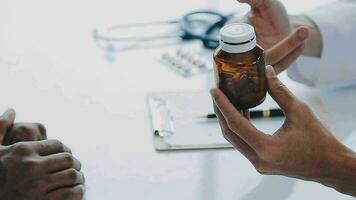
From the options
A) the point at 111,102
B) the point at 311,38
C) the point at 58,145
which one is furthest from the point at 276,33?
the point at 58,145

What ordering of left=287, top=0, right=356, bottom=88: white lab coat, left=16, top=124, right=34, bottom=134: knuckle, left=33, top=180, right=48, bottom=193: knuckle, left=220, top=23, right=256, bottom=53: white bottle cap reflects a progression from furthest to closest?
left=287, top=0, right=356, bottom=88: white lab coat → left=16, top=124, right=34, bottom=134: knuckle → left=33, top=180, right=48, bottom=193: knuckle → left=220, top=23, right=256, bottom=53: white bottle cap

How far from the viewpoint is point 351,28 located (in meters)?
1.23

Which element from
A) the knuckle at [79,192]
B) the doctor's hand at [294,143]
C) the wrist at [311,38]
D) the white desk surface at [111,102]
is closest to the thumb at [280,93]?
the doctor's hand at [294,143]

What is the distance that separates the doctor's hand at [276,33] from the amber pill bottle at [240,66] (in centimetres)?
27

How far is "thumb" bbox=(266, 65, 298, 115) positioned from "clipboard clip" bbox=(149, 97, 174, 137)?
0.31 m

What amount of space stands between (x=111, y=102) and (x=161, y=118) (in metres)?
0.12

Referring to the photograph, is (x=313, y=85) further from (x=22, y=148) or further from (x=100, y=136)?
(x=22, y=148)

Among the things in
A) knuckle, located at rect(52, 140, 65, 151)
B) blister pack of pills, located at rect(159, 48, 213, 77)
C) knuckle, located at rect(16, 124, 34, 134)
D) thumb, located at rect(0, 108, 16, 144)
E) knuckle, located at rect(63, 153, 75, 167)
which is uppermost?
blister pack of pills, located at rect(159, 48, 213, 77)

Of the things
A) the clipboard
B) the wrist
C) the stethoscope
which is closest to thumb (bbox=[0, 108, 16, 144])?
the clipboard

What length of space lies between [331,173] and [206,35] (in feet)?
1.95

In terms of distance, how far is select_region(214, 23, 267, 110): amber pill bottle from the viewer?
2.50 feet

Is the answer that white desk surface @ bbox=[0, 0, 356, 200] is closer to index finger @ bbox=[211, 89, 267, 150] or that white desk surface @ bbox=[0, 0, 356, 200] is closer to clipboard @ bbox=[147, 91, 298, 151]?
clipboard @ bbox=[147, 91, 298, 151]

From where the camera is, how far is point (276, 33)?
3.83 ft

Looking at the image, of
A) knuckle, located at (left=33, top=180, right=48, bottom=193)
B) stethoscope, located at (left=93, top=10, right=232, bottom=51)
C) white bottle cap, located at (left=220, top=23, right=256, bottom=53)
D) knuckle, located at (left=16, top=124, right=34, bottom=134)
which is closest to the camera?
white bottle cap, located at (left=220, top=23, right=256, bottom=53)
